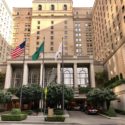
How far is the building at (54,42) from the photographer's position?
2232 inches

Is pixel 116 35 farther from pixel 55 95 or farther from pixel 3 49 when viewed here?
pixel 3 49

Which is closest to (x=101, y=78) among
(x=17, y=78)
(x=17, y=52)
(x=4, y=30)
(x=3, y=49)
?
(x=17, y=78)

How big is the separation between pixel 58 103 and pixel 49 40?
54.7 meters

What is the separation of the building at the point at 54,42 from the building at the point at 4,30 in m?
4.68

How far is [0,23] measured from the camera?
288ft

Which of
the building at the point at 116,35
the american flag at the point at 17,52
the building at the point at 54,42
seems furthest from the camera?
the building at the point at 54,42

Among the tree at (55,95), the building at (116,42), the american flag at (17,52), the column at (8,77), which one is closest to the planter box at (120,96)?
the building at (116,42)

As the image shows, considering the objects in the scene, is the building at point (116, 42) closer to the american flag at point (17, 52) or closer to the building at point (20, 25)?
the american flag at point (17, 52)

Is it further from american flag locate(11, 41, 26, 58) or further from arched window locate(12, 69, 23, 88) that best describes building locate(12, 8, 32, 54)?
american flag locate(11, 41, 26, 58)

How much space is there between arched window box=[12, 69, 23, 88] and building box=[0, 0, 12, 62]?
93.3ft

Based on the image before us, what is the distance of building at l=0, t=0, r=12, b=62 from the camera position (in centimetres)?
8784

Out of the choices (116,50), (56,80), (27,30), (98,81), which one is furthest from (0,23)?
(116,50)

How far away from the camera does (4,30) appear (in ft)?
302

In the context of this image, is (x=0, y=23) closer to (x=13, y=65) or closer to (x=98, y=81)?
(x=13, y=65)
